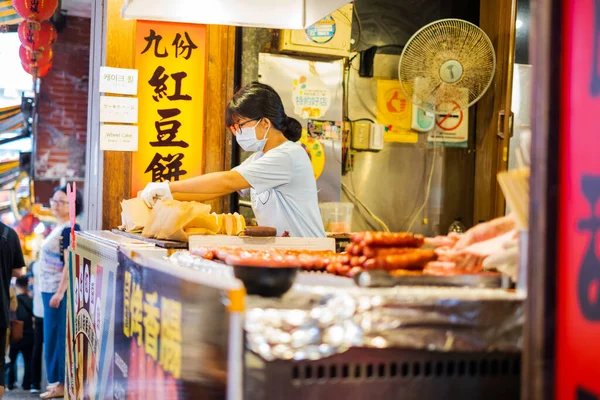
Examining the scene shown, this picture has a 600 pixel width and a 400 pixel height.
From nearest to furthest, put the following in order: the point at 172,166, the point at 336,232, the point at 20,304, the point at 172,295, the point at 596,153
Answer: the point at 596,153, the point at 172,295, the point at 172,166, the point at 336,232, the point at 20,304

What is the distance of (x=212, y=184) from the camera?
3.77m

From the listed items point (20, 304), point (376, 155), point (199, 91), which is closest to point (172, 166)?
point (199, 91)

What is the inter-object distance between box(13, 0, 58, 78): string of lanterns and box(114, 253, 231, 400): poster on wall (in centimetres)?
490

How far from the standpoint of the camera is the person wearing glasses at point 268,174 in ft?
12.4

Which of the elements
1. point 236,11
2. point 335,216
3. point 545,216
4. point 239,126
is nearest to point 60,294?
point 335,216

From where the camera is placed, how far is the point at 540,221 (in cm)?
134

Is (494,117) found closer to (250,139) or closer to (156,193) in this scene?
(250,139)

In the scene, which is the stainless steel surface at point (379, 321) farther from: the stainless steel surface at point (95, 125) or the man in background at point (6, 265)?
the man in background at point (6, 265)

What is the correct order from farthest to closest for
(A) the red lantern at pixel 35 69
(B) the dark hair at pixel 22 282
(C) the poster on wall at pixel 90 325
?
(A) the red lantern at pixel 35 69, (B) the dark hair at pixel 22 282, (C) the poster on wall at pixel 90 325

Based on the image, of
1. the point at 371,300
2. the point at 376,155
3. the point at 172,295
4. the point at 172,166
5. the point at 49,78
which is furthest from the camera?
the point at 49,78

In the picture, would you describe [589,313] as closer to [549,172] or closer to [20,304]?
[549,172]

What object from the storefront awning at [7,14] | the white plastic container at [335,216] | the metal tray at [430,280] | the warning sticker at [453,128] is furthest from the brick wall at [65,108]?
the metal tray at [430,280]

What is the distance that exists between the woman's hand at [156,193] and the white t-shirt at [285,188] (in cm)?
40

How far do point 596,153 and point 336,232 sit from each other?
4.36m
